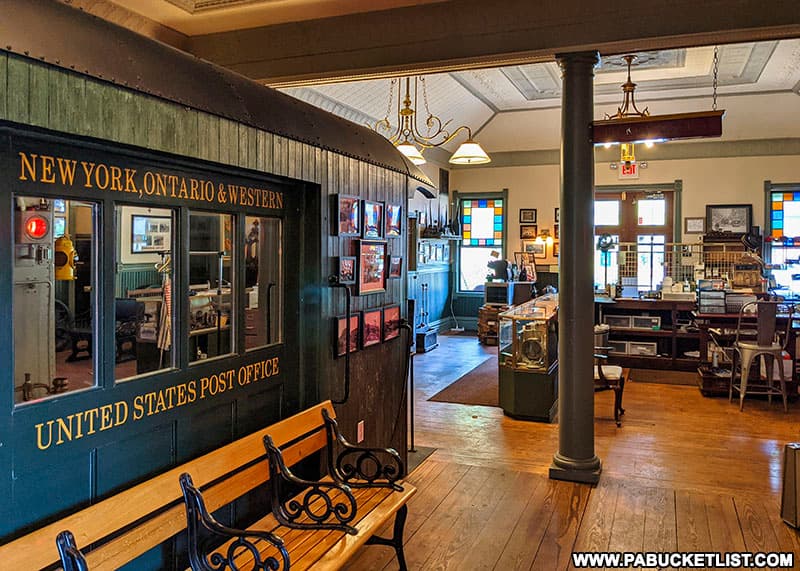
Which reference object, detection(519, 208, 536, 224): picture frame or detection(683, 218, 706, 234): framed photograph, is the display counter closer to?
detection(683, 218, 706, 234): framed photograph

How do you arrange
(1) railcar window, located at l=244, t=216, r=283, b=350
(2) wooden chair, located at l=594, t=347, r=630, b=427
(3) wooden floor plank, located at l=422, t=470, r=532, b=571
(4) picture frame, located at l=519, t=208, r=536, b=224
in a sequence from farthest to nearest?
(4) picture frame, located at l=519, t=208, r=536, b=224 → (2) wooden chair, located at l=594, t=347, r=630, b=427 → (3) wooden floor plank, located at l=422, t=470, r=532, b=571 → (1) railcar window, located at l=244, t=216, r=283, b=350

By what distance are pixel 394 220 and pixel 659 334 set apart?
600 centimetres

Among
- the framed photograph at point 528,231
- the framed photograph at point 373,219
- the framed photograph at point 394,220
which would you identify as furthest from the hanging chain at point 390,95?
the framed photograph at point 373,219

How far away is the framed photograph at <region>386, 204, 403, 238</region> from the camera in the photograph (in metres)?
4.49

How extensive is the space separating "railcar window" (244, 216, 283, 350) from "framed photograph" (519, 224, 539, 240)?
1009 centimetres

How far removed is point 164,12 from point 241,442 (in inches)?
132

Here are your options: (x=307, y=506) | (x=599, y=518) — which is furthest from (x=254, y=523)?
(x=599, y=518)

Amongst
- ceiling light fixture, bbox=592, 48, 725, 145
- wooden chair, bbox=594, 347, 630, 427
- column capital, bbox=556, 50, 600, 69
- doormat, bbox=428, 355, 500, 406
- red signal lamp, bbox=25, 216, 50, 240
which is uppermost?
column capital, bbox=556, 50, 600, 69

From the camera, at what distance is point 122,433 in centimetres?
254

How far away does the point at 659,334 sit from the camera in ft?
30.5

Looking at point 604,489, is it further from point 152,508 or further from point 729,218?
point 729,218

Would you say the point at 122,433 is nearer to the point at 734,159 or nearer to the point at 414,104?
the point at 414,104

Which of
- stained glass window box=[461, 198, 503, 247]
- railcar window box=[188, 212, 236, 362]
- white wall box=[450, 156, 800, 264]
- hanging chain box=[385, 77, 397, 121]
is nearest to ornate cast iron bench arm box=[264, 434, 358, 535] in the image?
railcar window box=[188, 212, 236, 362]

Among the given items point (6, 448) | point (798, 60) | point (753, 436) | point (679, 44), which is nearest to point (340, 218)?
point (6, 448)
